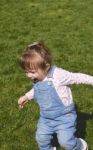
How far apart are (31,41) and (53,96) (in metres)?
5.22

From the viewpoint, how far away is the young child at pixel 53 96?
198 inches

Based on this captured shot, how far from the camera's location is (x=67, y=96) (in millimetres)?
5285

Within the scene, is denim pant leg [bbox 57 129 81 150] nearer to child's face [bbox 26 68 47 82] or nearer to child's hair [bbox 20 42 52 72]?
child's face [bbox 26 68 47 82]

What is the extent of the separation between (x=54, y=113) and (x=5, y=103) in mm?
2145

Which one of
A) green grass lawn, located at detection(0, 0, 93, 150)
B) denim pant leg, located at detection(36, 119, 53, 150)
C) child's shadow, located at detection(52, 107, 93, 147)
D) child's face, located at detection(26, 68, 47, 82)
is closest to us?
child's face, located at detection(26, 68, 47, 82)

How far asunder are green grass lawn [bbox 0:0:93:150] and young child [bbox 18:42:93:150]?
0.74 meters

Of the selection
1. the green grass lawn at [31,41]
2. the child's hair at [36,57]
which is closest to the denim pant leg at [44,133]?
the green grass lawn at [31,41]

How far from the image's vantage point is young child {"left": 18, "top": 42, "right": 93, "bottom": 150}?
5.02 meters

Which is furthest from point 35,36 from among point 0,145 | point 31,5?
point 0,145

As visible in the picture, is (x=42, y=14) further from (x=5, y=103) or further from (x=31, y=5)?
(x=5, y=103)

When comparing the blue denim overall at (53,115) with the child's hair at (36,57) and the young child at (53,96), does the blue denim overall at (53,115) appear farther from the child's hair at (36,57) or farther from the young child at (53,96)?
the child's hair at (36,57)

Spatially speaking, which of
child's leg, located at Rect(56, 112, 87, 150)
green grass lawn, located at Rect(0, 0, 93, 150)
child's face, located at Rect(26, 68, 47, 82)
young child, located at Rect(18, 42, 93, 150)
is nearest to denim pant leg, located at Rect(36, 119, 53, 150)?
young child, located at Rect(18, 42, 93, 150)

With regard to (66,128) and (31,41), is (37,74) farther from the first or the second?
(31,41)

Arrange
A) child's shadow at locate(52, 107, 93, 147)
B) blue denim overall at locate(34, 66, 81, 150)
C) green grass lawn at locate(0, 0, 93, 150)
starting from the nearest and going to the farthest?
blue denim overall at locate(34, 66, 81, 150)
child's shadow at locate(52, 107, 93, 147)
green grass lawn at locate(0, 0, 93, 150)
